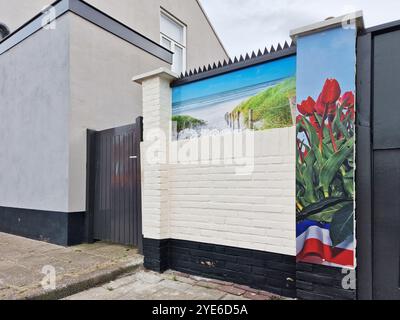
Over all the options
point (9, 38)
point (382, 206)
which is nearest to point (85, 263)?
point (382, 206)

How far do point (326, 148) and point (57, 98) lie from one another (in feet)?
15.1

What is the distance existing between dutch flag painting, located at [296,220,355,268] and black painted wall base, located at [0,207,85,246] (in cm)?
377

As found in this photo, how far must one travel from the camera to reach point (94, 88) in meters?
5.61

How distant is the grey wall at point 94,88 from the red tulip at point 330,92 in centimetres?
405

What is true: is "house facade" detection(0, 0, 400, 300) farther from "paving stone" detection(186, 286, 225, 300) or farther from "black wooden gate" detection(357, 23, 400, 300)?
"paving stone" detection(186, 286, 225, 300)

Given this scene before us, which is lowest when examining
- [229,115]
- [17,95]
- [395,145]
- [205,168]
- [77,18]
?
[205,168]

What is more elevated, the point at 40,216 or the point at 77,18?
the point at 77,18

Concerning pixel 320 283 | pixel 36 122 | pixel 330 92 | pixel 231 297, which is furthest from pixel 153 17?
pixel 320 283

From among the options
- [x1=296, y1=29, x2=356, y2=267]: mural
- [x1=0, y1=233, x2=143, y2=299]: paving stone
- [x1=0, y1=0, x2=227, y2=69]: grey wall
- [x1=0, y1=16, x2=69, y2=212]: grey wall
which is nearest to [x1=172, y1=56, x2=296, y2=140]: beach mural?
[x1=296, y1=29, x2=356, y2=267]: mural

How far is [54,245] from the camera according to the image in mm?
5188

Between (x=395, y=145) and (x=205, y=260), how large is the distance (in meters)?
2.38

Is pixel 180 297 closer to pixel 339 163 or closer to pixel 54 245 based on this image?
pixel 339 163

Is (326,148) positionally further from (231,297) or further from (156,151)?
(156,151)

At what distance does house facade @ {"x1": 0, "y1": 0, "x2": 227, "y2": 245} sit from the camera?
17.3 ft
